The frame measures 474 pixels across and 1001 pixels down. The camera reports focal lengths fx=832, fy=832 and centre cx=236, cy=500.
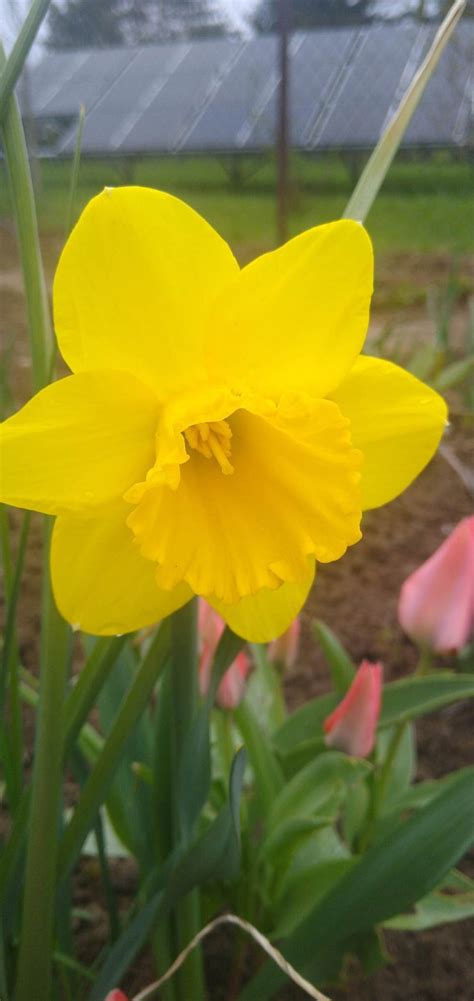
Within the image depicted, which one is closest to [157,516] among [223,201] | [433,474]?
[433,474]

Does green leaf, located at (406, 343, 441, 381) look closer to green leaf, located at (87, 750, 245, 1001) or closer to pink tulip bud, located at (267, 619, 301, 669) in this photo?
pink tulip bud, located at (267, 619, 301, 669)

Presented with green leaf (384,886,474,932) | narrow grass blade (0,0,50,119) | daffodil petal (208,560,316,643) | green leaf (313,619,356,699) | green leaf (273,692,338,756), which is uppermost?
narrow grass blade (0,0,50,119)

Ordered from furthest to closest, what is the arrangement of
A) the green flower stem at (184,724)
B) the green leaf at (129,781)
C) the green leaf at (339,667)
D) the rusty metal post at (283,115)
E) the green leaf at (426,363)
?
the rusty metal post at (283,115) → the green leaf at (426,363) → the green leaf at (339,667) → the green leaf at (129,781) → the green flower stem at (184,724)

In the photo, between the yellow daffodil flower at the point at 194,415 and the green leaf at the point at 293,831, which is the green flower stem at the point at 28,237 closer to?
the yellow daffodil flower at the point at 194,415

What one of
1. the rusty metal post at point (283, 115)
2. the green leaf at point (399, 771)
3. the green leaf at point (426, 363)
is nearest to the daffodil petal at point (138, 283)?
the green leaf at point (399, 771)

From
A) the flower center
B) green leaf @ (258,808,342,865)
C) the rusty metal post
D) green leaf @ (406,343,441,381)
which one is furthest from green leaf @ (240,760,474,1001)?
the rusty metal post

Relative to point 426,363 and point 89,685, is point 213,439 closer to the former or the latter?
point 89,685

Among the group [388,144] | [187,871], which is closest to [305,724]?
[187,871]
